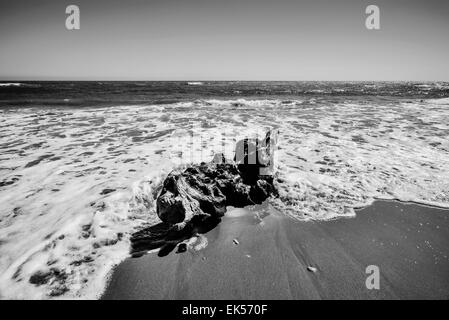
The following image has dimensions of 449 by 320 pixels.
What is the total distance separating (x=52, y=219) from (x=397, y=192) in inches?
238

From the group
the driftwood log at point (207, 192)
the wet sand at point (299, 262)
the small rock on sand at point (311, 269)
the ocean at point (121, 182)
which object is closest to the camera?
the wet sand at point (299, 262)

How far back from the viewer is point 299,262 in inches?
115

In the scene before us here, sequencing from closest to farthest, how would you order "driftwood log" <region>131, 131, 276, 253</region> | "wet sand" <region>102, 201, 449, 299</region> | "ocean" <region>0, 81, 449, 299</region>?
"wet sand" <region>102, 201, 449, 299</region> → "ocean" <region>0, 81, 449, 299</region> → "driftwood log" <region>131, 131, 276, 253</region>

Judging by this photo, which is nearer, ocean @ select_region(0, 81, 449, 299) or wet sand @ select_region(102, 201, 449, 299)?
wet sand @ select_region(102, 201, 449, 299)

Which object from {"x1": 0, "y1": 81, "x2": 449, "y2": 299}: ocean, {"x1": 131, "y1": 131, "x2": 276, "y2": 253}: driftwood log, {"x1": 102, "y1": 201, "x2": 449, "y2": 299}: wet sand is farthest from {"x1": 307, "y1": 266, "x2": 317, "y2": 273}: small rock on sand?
{"x1": 131, "y1": 131, "x2": 276, "y2": 253}: driftwood log

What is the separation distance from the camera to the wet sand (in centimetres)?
253

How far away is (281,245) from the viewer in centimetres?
320

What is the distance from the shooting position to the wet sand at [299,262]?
8.29 feet

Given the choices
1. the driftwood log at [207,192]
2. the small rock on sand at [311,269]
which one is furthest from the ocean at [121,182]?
the small rock on sand at [311,269]

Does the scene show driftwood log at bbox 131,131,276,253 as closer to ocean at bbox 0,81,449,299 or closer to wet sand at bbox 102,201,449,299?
wet sand at bbox 102,201,449,299

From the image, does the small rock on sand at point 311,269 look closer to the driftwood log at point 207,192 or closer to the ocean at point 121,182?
the ocean at point 121,182

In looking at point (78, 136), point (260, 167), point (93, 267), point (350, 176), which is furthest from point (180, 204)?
point (78, 136)
